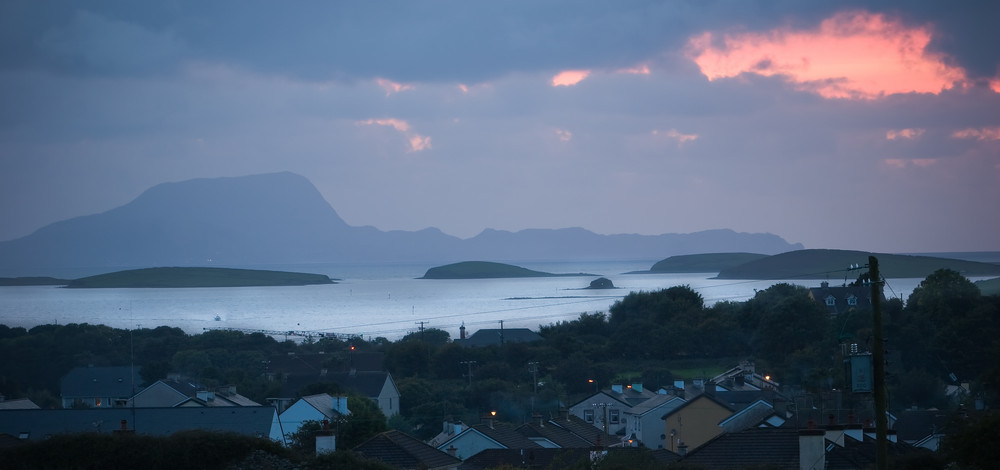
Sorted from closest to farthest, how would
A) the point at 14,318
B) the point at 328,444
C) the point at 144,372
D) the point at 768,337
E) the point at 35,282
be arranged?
the point at 328,444, the point at 144,372, the point at 768,337, the point at 14,318, the point at 35,282

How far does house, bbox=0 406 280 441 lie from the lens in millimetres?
21828

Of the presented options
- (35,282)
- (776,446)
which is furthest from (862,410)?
(35,282)

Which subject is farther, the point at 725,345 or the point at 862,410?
the point at 725,345

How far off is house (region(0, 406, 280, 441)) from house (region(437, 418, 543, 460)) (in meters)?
3.99

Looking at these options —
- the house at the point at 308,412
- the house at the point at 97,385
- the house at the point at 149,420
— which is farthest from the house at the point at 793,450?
the house at the point at 97,385

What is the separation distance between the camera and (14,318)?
2386 inches

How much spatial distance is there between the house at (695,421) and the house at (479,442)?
524 cm

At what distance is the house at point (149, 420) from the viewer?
21828 mm

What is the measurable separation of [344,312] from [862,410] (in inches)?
3553

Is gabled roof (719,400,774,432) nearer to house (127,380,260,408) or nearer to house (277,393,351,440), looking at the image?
house (277,393,351,440)

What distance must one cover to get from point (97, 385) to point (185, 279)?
14653cm

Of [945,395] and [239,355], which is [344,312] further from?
[945,395]

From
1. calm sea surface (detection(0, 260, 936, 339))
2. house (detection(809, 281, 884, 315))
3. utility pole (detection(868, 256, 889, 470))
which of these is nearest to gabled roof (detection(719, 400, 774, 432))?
utility pole (detection(868, 256, 889, 470))

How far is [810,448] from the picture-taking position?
14.1 metres
